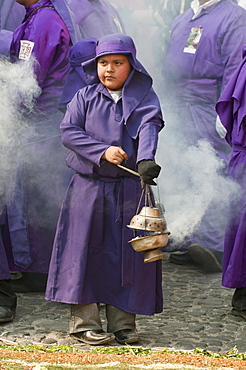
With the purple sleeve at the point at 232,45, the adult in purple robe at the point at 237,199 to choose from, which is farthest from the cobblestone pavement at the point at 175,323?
the purple sleeve at the point at 232,45

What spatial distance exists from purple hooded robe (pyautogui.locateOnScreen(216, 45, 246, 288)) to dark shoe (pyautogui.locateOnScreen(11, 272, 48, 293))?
4.47ft

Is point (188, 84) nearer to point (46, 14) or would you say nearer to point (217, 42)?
point (217, 42)

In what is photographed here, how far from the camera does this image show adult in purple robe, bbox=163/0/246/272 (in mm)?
7035

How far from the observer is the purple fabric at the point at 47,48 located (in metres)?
5.49

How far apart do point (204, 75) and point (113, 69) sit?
9.56ft

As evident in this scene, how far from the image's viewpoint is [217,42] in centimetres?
712

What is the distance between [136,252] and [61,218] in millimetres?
492

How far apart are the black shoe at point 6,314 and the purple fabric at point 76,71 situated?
147 centimetres

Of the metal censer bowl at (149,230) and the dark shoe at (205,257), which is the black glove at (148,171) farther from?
the dark shoe at (205,257)

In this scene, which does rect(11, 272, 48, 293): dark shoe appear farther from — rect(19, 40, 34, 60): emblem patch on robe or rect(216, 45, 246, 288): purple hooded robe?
rect(19, 40, 34, 60): emblem patch on robe

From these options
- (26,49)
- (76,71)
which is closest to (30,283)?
(76,71)

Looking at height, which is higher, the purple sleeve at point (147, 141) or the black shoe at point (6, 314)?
the purple sleeve at point (147, 141)

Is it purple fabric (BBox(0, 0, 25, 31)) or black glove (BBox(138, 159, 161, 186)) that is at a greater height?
purple fabric (BBox(0, 0, 25, 31))

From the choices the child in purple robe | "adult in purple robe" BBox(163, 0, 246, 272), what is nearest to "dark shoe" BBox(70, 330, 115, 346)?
the child in purple robe
